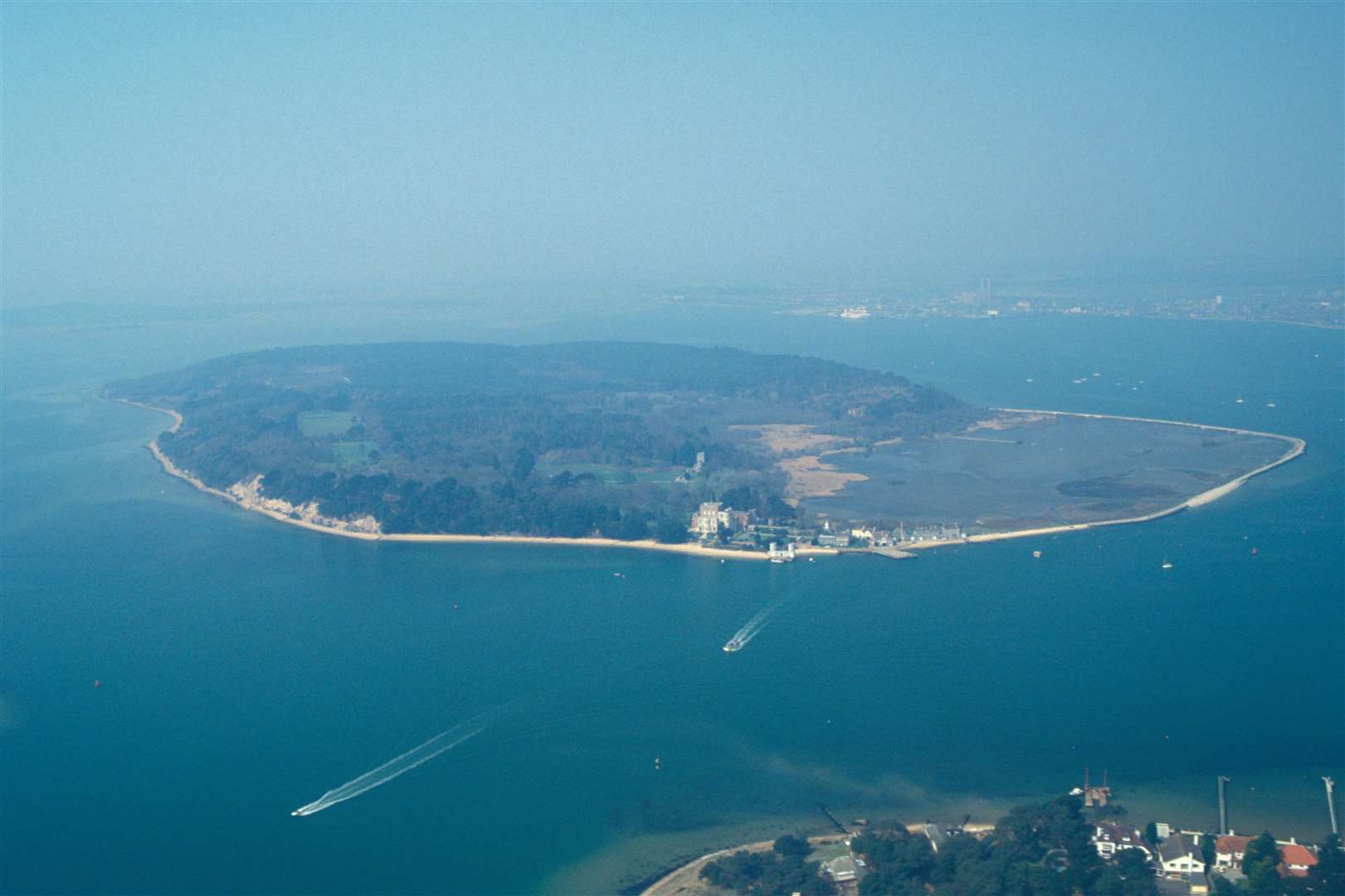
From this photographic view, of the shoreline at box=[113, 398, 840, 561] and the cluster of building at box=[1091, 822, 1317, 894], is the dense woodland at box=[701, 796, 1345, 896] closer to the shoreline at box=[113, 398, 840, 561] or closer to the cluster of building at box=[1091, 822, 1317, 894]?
the cluster of building at box=[1091, 822, 1317, 894]

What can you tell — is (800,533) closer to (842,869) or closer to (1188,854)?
(842,869)

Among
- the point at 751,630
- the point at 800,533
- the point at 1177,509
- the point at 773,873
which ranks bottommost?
the point at 773,873

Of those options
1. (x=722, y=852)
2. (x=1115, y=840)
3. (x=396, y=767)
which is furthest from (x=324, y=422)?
(x=1115, y=840)

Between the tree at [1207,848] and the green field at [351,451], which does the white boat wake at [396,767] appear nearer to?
the tree at [1207,848]

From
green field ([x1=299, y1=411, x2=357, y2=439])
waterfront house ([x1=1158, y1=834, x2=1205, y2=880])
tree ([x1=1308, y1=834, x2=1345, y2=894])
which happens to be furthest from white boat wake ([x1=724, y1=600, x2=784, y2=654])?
green field ([x1=299, y1=411, x2=357, y2=439])

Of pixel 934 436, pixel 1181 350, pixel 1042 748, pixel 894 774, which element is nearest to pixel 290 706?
pixel 894 774

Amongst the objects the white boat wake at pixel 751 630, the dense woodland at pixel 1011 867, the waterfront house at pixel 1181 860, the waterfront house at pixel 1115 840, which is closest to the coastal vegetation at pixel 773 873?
the dense woodland at pixel 1011 867

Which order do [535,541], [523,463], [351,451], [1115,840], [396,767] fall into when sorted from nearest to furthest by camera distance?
[1115,840], [396,767], [535,541], [523,463], [351,451]
